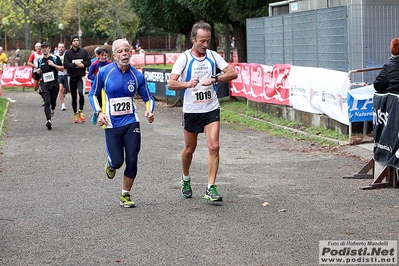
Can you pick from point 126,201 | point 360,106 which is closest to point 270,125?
A: point 360,106

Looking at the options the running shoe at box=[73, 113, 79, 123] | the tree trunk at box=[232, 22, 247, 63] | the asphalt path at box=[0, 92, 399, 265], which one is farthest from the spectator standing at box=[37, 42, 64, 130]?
the tree trunk at box=[232, 22, 247, 63]

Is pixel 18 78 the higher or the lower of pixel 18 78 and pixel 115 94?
the lower

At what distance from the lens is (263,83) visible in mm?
19969

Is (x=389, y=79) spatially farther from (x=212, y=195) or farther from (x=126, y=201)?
(x=126, y=201)

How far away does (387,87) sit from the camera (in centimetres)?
1052

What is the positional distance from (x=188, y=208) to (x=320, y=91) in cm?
780

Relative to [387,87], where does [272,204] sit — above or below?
below

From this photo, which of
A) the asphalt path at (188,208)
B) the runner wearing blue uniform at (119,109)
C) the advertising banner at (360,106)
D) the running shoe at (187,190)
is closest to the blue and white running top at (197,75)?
the runner wearing blue uniform at (119,109)

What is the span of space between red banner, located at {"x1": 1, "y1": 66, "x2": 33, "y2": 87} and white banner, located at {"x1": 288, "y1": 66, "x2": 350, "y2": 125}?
19535 millimetres

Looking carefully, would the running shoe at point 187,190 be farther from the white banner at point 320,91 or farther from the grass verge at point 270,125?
the white banner at point 320,91

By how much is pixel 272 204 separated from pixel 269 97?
10.7 metres

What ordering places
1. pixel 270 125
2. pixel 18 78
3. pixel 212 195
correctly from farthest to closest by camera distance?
pixel 18 78 → pixel 270 125 → pixel 212 195

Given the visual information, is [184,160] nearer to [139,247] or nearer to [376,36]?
[139,247]

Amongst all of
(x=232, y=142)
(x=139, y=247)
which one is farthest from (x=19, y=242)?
(x=232, y=142)
